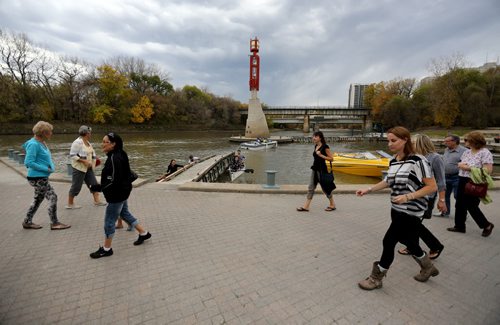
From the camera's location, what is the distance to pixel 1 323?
236cm

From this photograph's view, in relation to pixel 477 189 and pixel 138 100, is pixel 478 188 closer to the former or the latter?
pixel 477 189

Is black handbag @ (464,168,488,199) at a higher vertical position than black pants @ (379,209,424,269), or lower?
higher

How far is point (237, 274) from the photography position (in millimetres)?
3264

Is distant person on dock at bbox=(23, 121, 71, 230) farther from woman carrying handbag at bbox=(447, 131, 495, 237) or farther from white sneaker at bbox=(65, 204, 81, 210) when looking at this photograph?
woman carrying handbag at bbox=(447, 131, 495, 237)

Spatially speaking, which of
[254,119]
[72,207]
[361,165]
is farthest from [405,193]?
[254,119]

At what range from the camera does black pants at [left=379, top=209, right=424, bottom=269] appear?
2768 mm

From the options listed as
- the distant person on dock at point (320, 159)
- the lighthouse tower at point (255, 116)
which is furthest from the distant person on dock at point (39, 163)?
the lighthouse tower at point (255, 116)

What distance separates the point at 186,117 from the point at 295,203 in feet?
238

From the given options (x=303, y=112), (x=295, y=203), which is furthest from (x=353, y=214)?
(x=303, y=112)

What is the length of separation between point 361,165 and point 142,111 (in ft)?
198

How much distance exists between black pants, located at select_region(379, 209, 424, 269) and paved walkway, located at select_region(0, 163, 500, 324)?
1.58 feet

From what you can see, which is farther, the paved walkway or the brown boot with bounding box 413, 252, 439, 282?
the brown boot with bounding box 413, 252, 439, 282

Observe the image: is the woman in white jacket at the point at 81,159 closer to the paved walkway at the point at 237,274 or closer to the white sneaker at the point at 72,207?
the white sneaker at the point at 72,207

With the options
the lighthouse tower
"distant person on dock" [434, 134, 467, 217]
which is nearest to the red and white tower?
the lighthouse tower
